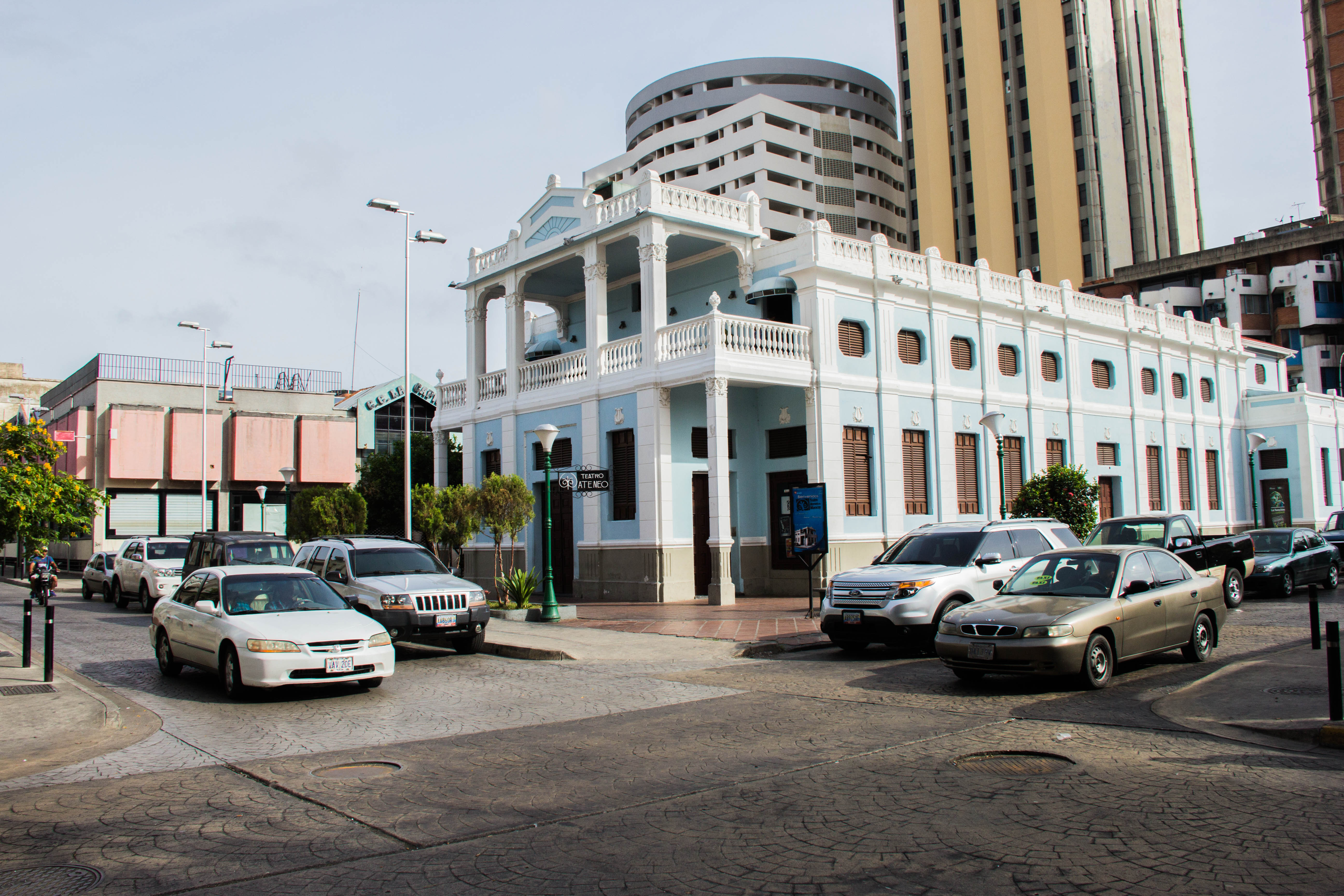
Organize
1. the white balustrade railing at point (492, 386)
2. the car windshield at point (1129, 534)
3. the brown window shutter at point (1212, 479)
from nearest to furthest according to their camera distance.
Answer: the car windshield at point (1129, 534) < the white balustrade railing at point (492, 386) < the brown window shutter at point (1212, 479)

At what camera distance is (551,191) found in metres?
26.9

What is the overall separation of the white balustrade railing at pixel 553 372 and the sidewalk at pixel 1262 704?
18062mm

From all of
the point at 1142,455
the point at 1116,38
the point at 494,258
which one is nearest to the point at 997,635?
the point at 494,258

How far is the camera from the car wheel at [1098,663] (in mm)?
9773

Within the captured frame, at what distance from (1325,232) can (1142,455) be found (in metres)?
37.0

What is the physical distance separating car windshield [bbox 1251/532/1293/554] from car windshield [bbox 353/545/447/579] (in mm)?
17504

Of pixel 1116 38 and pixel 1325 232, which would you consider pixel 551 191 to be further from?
pixel 1116 38

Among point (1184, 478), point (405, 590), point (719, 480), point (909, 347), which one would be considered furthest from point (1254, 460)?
point (405, 590)

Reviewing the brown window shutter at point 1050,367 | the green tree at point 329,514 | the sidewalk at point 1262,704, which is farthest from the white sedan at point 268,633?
the brown window shutter at point 1050,367

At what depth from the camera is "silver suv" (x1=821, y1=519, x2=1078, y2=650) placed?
1294 cm

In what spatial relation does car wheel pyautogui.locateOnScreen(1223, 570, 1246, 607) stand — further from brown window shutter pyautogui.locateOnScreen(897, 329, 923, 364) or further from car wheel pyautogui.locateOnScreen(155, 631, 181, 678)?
car wheel pyautogui.locateOnScreen(155, 631, 181, 678)

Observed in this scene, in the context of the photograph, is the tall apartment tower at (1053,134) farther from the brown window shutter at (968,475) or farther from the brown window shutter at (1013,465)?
the brown window shutter at (968,475)

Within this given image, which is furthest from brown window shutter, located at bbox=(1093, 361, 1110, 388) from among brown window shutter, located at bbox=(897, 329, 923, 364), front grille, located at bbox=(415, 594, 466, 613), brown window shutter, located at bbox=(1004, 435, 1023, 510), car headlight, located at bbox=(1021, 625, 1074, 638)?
front grille, located at bbox=(415, 594, 466, 613)

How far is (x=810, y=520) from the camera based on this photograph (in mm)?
19000
